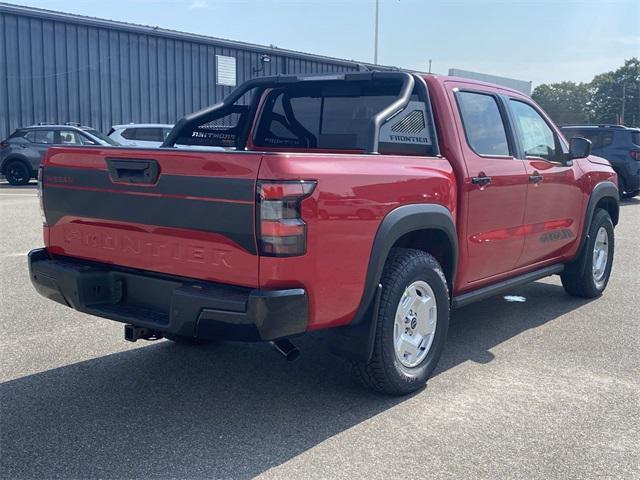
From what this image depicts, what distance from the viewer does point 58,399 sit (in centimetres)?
396

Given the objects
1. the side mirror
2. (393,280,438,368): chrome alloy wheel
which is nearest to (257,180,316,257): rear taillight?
(393,280,438,368): chrome alloy wheel

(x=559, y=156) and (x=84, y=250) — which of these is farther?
(x=559, y=156)

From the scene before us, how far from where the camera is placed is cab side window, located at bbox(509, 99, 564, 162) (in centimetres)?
545

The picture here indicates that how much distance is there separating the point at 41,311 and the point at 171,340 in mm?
1439

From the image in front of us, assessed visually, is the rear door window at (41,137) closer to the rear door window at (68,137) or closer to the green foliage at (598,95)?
the rear door window at (68,137)

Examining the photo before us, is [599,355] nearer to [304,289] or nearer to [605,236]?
[605,236]

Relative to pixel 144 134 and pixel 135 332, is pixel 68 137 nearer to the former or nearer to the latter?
pixel 144 134

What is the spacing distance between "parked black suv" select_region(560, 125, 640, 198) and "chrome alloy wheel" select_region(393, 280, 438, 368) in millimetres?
13502

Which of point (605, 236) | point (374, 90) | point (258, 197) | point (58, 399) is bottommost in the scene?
point (58, 399)

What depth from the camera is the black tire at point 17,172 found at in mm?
18703

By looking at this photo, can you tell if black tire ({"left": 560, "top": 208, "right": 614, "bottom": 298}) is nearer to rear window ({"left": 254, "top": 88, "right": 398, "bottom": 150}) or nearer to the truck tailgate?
rear window ({"left": 254, "top": 88, "right": 398, "bottom": 150})

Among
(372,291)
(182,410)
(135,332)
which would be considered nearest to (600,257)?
(372,291)

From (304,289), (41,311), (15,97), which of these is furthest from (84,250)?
(15,97)

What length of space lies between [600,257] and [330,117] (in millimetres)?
3301
